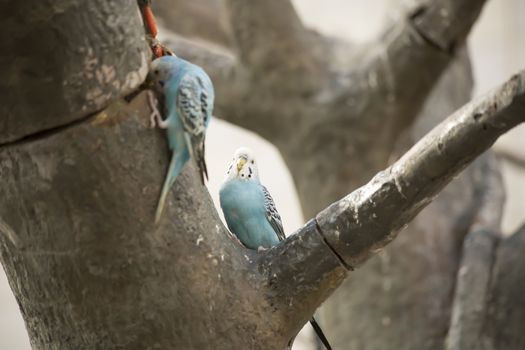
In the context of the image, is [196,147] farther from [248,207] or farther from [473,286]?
[473,286]

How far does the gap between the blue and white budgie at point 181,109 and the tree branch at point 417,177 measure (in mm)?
279

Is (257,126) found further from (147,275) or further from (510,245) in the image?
(147,275)

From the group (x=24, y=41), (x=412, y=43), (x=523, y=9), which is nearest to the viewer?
(x=24, y=41)

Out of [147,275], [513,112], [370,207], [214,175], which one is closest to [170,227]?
[147,275]

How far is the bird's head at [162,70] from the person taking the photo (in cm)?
149

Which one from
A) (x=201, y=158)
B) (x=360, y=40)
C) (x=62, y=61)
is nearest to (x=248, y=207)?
(x=201, y=158)

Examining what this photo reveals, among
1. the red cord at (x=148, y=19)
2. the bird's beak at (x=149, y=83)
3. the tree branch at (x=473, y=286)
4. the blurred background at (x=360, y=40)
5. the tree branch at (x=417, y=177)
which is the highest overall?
the red cord at (x=148, y=19)

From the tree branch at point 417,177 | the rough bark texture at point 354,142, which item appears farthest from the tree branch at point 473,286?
the tree branch at point 417,177

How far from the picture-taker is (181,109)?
4.76 feet

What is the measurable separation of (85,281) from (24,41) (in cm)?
41

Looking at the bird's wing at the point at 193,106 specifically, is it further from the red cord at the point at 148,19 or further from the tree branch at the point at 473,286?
the tree branch at the point at 473,286

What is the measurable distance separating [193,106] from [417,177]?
0.40 m

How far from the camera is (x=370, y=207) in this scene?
1.58 meters

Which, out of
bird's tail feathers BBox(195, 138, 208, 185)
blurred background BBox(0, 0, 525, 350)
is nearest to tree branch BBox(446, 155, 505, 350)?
bird's tail feathers BBox(195, 138, 208, 185)
